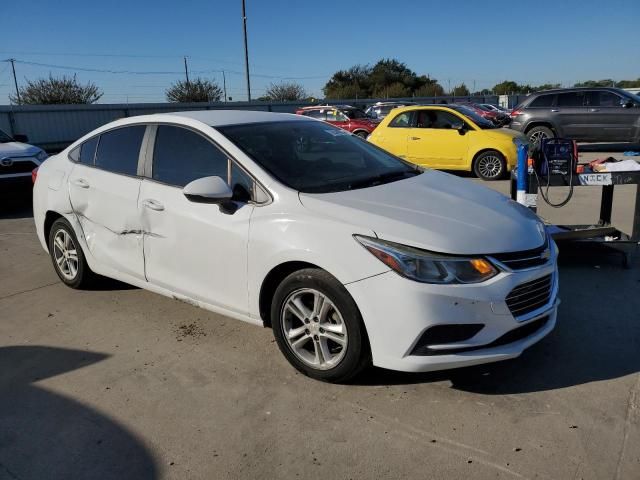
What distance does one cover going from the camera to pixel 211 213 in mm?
3680

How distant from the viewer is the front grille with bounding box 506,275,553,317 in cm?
306

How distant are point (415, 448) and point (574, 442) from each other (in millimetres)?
787

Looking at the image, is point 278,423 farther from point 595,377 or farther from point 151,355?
point 595,377

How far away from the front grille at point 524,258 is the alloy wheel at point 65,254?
3702 mm

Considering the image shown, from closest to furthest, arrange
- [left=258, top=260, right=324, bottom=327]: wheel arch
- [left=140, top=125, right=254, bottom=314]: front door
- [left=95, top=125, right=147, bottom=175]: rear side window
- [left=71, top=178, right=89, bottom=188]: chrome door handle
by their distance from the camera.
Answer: [left=258, top=260, right=324, bottom=327]: wheel arch
[left=140, top=125, right=254, bottom=314]: front door
[left=95, top=125, right=147, bottom=175]: rear side window
[left=71, top=178, right=89, bottom=188]: chrome door handle

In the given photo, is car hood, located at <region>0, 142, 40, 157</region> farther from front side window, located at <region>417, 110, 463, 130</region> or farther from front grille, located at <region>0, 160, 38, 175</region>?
front side window, located at <region>417, 110, 463, 130</region>

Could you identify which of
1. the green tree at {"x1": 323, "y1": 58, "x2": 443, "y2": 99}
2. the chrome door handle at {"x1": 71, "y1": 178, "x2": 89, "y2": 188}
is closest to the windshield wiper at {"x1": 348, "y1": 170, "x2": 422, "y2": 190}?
the chrome door handle at {"x1": 71, "y1": 178, "x2": 89, "y2": 188}

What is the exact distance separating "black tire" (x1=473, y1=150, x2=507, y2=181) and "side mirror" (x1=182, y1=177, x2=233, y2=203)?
878 cm

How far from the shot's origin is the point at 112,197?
4.38 meters

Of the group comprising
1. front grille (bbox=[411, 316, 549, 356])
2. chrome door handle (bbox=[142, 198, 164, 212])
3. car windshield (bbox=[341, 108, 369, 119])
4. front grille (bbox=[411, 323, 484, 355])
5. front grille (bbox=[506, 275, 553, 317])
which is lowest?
front grille (bbox=[411, 316, 549, 356])

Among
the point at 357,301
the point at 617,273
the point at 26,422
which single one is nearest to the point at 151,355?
the point at 26,422

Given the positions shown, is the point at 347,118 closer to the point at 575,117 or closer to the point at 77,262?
the point at 575,117

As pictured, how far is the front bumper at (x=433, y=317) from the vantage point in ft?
9.48

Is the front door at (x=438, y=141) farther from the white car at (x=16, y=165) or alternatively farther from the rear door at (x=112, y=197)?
the rear door at (x=112, y=197)
